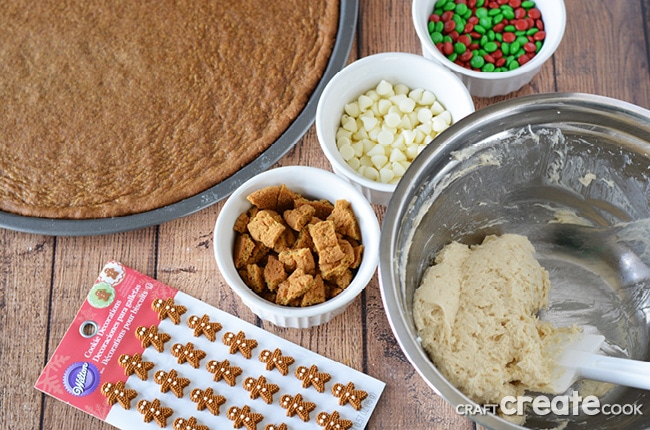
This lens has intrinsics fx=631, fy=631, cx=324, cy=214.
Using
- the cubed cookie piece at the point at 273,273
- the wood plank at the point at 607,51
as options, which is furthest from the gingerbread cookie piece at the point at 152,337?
the wood plank at the point at 607,51

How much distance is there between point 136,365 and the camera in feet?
3.86

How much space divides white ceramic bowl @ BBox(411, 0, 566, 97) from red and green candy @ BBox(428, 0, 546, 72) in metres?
0.03

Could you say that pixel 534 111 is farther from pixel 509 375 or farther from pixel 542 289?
pixel 509 375

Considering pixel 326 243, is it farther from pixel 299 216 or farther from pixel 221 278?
pixel 221 278

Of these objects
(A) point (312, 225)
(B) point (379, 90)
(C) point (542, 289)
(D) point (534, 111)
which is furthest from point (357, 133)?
(C) point (542, 289)

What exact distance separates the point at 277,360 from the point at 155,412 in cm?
24

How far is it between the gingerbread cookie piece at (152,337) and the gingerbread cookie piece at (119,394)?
0.08 meters

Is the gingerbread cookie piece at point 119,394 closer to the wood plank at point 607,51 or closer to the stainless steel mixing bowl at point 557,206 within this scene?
the stainless steel mixing bowl at point 557,206

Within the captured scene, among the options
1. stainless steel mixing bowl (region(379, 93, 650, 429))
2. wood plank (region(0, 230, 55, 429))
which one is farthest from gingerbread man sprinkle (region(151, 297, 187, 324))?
stainless steel mixing bowl (region(379, 93, 650, 429))

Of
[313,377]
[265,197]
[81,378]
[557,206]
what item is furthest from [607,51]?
[81,378]

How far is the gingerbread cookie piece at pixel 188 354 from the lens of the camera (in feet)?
3.86

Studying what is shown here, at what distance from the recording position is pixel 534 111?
1066 millimetres

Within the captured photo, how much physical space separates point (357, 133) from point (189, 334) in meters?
0.52

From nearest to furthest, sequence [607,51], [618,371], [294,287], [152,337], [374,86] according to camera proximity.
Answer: [618,371] → [294,287] → [152,337] → [374,86] → [607,51]
